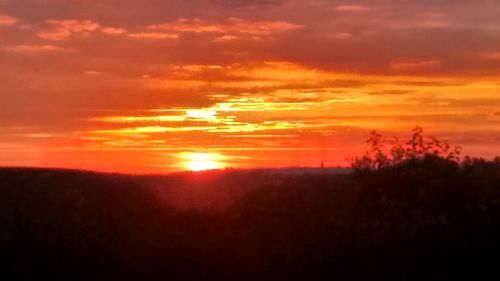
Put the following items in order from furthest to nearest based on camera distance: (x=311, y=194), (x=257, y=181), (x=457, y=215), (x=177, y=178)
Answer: (x=177, y=178)
(x=257, y=181)
(x=311, y=194)
(x=457, y=215)

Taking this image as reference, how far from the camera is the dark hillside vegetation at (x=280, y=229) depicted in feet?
61.5

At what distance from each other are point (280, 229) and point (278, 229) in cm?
4

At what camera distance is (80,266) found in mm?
19562

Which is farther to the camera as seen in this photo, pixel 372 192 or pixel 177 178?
pixel 177 178

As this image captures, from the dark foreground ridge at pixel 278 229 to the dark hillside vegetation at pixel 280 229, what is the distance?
2cm

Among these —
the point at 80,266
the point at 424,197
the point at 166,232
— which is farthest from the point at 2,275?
the point at 424,197

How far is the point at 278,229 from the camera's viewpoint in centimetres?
1994

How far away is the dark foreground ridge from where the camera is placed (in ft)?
61.5

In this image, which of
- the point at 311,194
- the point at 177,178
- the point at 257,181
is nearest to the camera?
the point at 311,194

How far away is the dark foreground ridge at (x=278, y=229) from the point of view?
1873cm

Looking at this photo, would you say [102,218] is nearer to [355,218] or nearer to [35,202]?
[35,202]

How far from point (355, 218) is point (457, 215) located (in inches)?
74.9

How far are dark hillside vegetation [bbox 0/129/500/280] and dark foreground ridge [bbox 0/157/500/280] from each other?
0.02 meters

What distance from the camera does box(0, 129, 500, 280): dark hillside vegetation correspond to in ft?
61.5
